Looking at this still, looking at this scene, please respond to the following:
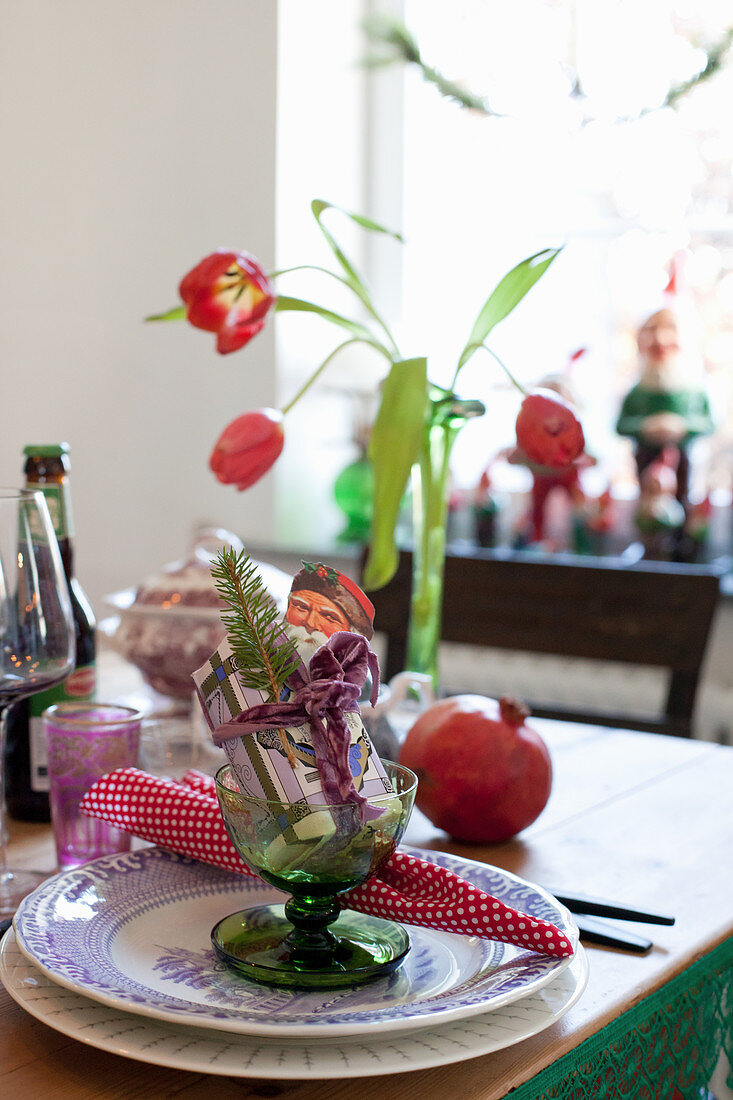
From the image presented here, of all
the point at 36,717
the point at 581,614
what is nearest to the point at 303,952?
the point at 36,717

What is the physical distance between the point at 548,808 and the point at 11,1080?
493 mm

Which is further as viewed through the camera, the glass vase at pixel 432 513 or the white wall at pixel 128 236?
the white wall at pixel 128 236

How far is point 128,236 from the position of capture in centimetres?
219

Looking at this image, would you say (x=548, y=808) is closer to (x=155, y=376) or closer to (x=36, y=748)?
(x=36, y=748)

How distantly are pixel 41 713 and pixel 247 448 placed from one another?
24 cm

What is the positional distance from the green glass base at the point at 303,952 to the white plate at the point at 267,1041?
4 centimetres

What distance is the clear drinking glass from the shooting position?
2.06 feet

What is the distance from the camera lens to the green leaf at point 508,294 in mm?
829

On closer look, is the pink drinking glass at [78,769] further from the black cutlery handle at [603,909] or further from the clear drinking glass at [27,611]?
the black cutlery handle at [603,909]

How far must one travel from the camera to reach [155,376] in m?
2.25

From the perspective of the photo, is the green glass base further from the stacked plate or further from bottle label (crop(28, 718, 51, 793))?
bottle label (crop(28, 718, 51, 793))

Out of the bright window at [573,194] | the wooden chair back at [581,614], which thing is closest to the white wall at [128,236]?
the bright window at [573,194]

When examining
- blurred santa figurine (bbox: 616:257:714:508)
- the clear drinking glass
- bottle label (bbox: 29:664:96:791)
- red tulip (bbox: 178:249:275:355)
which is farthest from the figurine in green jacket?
the clear drinking glass

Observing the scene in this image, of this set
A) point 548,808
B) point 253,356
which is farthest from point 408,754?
point 253,356
